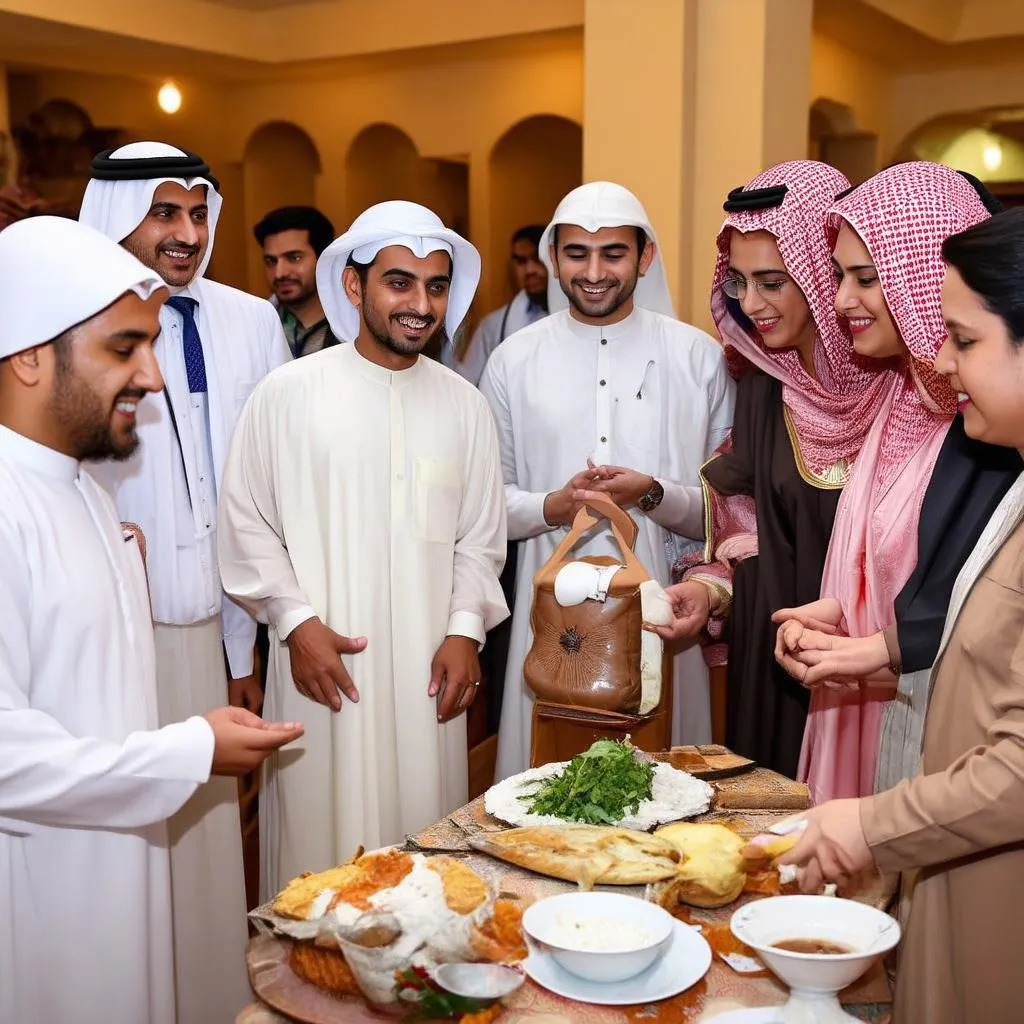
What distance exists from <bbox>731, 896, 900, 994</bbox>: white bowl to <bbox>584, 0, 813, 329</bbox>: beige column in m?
4.75

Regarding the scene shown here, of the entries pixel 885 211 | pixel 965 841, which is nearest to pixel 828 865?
pixel 965 841

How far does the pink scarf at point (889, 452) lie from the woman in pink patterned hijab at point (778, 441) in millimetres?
194

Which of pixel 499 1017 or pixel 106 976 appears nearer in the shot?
pixel 499 1017

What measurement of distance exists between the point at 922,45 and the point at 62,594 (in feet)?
30.3

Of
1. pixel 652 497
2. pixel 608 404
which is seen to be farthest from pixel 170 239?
pixel 652 497

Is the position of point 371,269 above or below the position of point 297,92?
below

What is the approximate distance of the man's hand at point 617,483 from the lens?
366cm

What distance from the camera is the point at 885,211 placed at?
2.76m

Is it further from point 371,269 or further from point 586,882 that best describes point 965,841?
point 371,269

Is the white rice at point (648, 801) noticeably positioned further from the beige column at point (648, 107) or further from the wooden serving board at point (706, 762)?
the beige column at point (648, 107)

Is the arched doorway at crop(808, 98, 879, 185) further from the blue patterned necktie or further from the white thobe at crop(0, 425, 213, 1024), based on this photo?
the white thobe at crop(0, 425, 213, 1024)

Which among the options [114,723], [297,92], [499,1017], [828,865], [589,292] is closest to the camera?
[499,1017]

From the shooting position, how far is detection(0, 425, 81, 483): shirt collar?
7.14ft

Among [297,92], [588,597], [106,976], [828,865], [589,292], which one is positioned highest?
[297,92]
